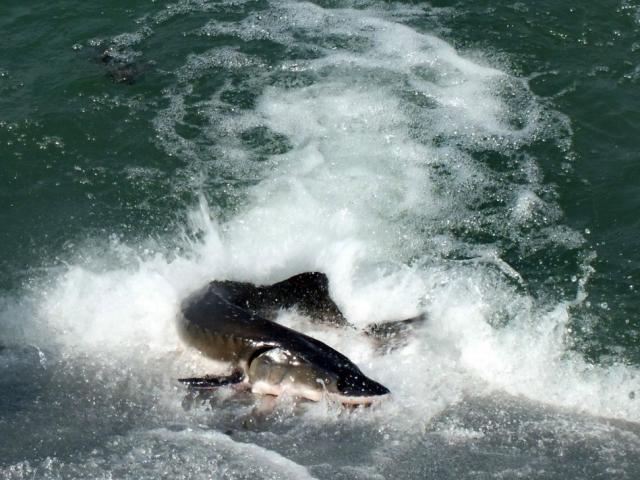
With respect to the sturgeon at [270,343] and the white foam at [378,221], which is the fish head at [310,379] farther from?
the white foam at [378,221]

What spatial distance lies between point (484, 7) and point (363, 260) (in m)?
6.00

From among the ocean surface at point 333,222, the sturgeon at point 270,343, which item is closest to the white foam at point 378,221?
the ocean surface at point 333,222

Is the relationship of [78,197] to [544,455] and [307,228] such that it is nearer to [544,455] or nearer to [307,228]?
[307,228]

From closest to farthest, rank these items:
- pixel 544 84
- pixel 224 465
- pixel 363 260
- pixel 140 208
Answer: pixel 224 465 < pixel 363 260 < pixel 140 208 < pixel 544 84

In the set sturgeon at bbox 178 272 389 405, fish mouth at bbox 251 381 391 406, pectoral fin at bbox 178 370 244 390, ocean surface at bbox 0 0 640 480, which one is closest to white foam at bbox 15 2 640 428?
ocean surface at bbox 0 0 640 480

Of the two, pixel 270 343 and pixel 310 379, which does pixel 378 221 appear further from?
pixel 310 379

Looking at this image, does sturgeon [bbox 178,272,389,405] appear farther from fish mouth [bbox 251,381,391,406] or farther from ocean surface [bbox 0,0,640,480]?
ocean surface [bbox 0,0,640,480]

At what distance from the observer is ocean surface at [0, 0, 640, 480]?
25.8ft

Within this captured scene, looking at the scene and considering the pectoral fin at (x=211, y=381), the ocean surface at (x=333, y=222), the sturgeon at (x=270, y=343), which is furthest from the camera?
the pectoral fin at (x=211, y=381)

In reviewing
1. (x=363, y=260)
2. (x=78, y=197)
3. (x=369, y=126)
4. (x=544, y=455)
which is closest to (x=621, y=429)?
(x=544, y=455)

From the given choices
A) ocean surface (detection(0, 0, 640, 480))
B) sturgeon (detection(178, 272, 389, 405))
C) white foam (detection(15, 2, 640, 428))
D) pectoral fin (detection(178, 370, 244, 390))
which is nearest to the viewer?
ocean surface (detection(0, 0, 640, 480))

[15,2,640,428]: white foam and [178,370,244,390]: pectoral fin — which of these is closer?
[178,370,244,390]: pectoral fin

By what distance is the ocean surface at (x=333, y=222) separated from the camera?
309 inches

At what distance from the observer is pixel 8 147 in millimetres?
11789
